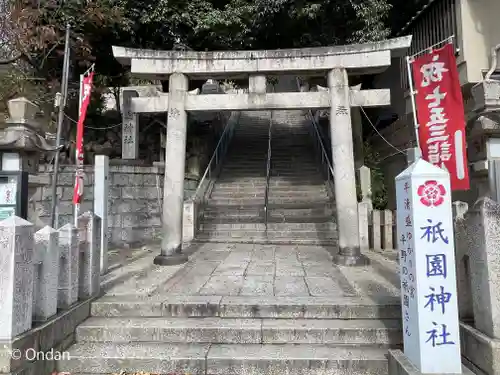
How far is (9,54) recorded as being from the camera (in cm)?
1012

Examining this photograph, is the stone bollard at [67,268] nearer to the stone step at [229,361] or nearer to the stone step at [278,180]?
the stone step at [229,361]

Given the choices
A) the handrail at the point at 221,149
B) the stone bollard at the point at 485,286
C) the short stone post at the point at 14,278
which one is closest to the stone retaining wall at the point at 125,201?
the handrail at the point at 221,149

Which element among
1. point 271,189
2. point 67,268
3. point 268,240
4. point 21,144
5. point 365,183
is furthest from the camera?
point 271,189

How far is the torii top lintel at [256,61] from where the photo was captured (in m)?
7.11

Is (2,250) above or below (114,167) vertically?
below

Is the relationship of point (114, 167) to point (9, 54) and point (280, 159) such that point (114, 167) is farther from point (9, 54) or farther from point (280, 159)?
point (280, 159)

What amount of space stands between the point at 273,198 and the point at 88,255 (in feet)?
24.6

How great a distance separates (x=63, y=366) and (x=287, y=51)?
21.2 ft

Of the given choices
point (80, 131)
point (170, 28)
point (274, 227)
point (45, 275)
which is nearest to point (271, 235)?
point (274, 227)

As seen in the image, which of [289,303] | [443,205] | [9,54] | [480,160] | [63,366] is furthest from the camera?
[9,54]

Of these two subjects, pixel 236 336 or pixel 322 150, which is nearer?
pixel 236 336

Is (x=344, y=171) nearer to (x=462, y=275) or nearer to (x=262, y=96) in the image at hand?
(x=262, y=96)

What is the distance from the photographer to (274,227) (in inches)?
401

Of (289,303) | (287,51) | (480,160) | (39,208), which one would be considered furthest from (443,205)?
(39,208)
